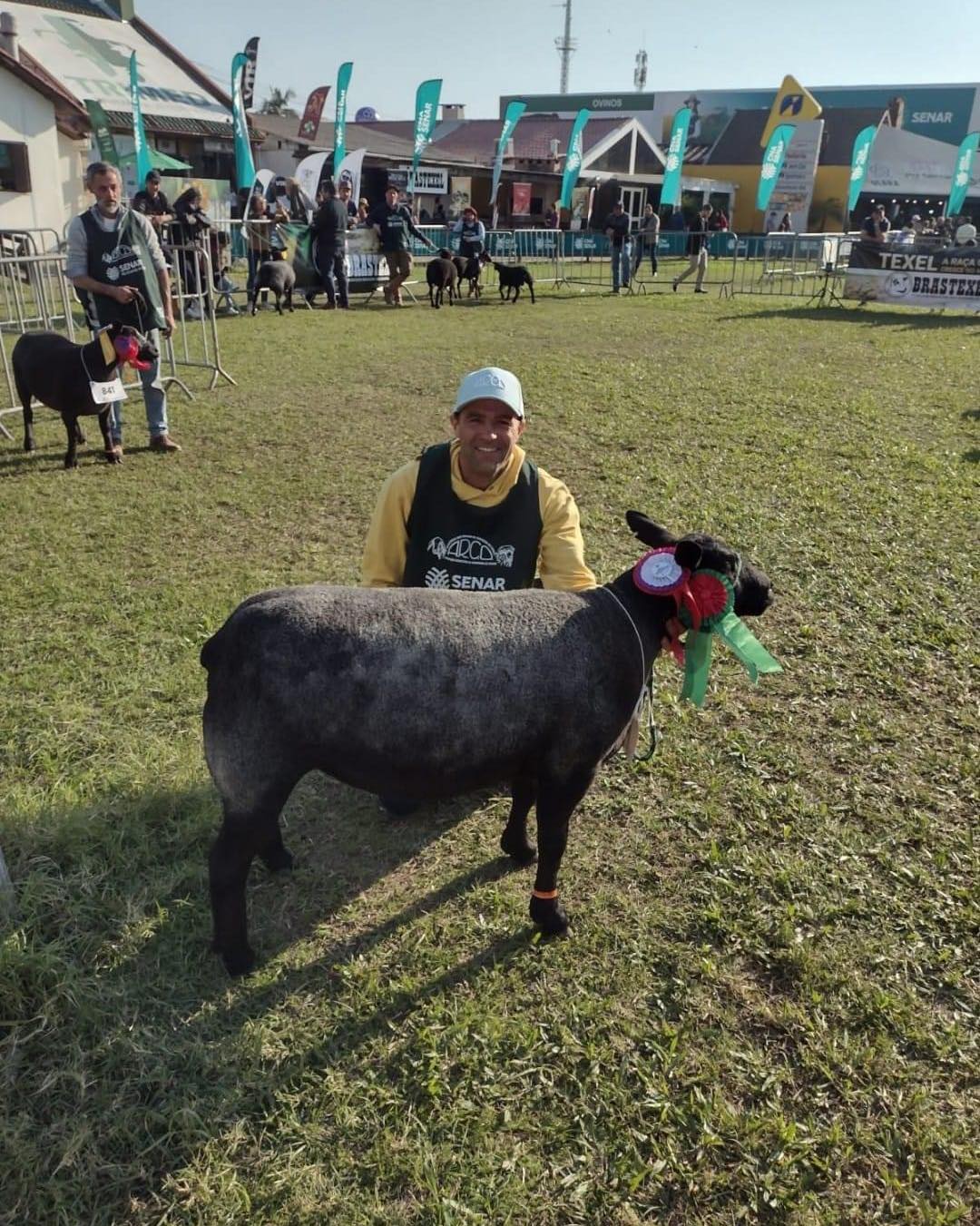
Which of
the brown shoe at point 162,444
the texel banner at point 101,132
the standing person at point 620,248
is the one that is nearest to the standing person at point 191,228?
the brown shoe at point 162,444

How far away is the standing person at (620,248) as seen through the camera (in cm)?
2097

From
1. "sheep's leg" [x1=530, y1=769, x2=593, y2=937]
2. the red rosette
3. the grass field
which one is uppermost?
the red rosette

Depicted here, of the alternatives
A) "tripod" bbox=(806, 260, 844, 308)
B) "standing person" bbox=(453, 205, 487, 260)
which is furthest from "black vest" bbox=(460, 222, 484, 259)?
"tripod" bbox=(806, 260, 844, 308)

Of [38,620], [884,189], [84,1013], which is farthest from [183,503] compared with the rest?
[884,189]

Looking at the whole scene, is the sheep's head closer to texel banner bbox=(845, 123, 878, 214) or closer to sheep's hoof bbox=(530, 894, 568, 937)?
sheep's hoof bbox=(530, 894, 568, 937)

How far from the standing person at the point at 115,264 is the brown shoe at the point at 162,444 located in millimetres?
488

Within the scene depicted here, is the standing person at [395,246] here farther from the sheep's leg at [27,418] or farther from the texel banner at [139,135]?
the sheep's leg at [27,418]

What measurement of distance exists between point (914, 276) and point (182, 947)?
21.0m

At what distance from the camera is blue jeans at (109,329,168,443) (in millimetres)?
7395

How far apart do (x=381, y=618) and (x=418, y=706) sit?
0.90ft

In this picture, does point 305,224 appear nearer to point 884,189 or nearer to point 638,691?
point 638,691

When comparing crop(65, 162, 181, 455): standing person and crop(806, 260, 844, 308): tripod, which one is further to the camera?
crop(806, 260, 844, 308): tripod

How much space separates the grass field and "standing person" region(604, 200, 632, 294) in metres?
17.6

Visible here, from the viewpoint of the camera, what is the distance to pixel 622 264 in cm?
2169
